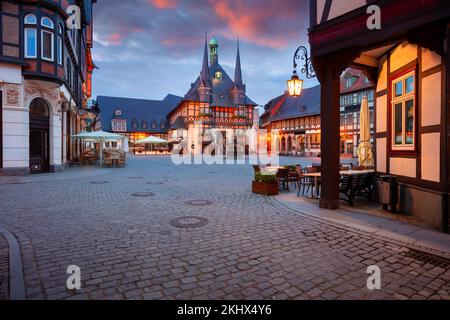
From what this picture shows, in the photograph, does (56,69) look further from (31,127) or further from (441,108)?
(441,108)

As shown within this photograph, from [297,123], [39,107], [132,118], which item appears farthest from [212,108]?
[39,107]

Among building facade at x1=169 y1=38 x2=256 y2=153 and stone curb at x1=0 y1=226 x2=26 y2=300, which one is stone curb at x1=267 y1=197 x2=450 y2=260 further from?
building facade at x1=169 y1=38 x2=256 y2=153

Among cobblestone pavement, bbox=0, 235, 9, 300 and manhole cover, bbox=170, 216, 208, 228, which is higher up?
manhole cover, bbox=170, 216, 208, 228

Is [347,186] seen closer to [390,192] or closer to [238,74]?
[390,192]

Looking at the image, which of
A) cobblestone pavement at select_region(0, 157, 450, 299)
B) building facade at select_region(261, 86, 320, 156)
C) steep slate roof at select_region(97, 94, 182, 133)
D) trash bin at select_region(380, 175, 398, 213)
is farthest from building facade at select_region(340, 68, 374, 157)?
steep slate roof at select_region(97, 94, 182, 133)

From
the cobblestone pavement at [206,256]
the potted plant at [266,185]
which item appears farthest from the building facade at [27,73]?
the potted plant at [266,185]

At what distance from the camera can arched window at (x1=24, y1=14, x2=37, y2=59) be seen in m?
14.8

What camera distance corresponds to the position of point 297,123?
1982 inches

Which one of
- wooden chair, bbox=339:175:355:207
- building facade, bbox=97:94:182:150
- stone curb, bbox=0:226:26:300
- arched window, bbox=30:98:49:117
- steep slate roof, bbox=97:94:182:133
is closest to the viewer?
stone curb, bbox=0:226:26:300

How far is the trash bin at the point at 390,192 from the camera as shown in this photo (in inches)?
287

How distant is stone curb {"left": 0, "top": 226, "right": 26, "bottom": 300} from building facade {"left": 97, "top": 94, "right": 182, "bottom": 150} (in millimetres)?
58725

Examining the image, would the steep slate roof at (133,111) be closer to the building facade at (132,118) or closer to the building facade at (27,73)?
the building facade at (132,118)

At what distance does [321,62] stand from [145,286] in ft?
22.7

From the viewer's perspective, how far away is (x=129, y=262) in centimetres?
416
